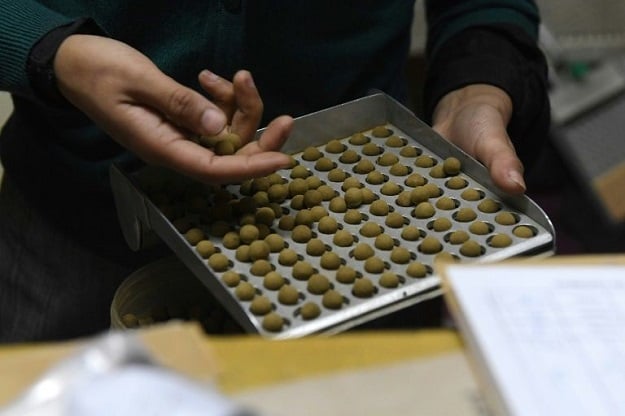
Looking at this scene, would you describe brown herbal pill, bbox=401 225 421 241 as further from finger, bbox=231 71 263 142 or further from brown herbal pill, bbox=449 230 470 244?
finger, bbox=231 71 263 142

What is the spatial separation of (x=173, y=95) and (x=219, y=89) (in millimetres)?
68

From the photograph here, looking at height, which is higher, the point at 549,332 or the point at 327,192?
the point at 549,332

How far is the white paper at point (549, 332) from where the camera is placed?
41cm

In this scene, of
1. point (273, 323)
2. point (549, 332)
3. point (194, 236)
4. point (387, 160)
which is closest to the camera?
point (549, 332)

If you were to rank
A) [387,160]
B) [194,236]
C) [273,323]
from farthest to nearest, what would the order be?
[387,160]
[194,236]
[273,323]

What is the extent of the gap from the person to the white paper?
0.23 m

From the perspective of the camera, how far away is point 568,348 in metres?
0.44

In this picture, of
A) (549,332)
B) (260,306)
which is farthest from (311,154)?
(549,332)

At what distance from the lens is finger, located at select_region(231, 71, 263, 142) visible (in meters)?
0.68

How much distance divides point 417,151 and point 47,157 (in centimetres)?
35

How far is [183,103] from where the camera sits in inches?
25.3

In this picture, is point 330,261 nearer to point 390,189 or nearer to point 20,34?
point 390,189

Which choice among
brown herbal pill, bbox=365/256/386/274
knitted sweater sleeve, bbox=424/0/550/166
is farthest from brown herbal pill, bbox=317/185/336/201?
knitted sweater sleeve, bbox=424/0/550/166

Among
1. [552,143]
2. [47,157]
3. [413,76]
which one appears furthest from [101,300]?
[552,143]
